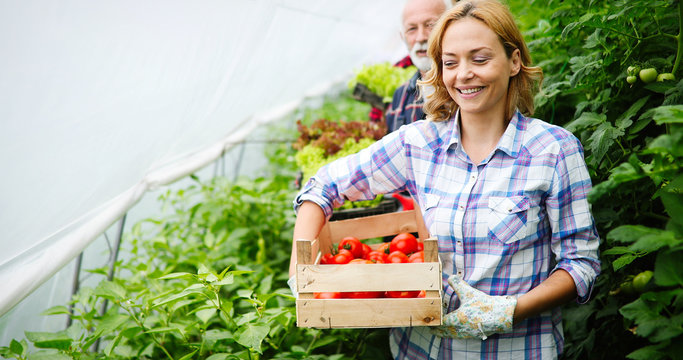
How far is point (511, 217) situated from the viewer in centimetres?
157

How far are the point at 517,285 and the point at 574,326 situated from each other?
3.10ft

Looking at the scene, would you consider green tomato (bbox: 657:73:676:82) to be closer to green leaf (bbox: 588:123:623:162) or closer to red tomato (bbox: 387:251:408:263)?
green leaf (bbox: 588:123:623:162)

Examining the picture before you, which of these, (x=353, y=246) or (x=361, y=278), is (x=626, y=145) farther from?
(x=361, y=278)

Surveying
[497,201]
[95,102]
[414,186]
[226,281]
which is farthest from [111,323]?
[497,201]

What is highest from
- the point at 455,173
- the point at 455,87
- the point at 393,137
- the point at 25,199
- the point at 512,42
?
the point at 512,42

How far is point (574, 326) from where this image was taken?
2.38 metres

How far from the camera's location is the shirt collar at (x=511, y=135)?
1.62m

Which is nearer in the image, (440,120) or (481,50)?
(481,50)

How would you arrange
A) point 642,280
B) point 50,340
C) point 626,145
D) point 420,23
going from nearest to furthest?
point 50,340, point 642,280, point 626,145, point 420,23

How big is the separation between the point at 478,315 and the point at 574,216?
0.41m

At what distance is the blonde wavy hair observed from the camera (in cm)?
161

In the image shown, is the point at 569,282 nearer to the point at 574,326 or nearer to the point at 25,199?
the point at 574,326

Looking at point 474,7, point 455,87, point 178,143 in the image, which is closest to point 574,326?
point 455,87

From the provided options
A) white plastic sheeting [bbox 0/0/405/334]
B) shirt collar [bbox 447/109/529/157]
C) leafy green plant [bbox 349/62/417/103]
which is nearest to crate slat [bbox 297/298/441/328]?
shirt collar [bbox 447/109/529/157]
